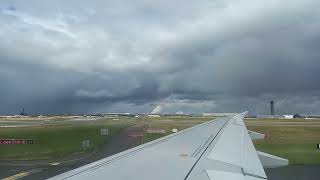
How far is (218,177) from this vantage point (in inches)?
202

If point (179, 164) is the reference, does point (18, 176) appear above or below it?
below

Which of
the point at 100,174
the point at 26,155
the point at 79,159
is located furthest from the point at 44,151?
the point at 100,174

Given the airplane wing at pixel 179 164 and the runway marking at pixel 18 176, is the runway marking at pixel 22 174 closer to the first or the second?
the runway marking at pixel 18 176

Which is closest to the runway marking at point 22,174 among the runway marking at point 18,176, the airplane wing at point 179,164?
the runway marking at point 18,176

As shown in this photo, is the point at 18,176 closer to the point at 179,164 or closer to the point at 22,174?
the point at 22,174

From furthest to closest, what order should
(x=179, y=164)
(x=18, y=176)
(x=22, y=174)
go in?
(x=22, y=174) < (x=18, y=176) < (x=179, y=164)

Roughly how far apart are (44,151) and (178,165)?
A: 31.4m

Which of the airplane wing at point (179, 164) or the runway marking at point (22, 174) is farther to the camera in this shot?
the runway marking at point (22, 174)

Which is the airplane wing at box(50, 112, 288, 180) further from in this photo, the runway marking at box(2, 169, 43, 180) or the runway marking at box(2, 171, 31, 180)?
the runway marking at box(2, 169, 43, 180)

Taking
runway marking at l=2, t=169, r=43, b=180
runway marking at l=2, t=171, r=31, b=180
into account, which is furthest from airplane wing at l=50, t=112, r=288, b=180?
runway marking at l=2, t=169, r=43, b=180

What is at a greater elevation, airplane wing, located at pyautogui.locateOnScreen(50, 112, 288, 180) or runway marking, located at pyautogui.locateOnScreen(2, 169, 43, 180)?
airplane wing, located at pyautogui.locateOnScreen(50, 112, 288, 180)

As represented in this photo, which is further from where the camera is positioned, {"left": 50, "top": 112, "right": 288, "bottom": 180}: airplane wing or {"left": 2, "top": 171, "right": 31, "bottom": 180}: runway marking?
{"left": 2, "top": 171, "right": 31, "bottom": 180}: runway marking

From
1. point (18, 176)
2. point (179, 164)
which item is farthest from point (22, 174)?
point (179, 164)

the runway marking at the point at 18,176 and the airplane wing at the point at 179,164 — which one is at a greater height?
the airplane wing at the point at 179,164
